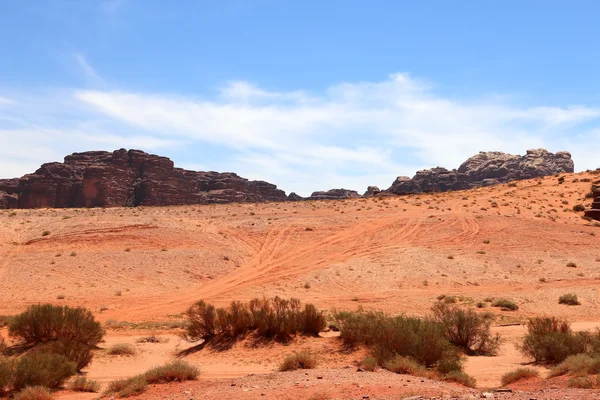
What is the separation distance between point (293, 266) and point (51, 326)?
56.5ft

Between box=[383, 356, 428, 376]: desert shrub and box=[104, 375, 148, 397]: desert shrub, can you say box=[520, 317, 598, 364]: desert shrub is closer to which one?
box=[383, 356, 428, 376]: desert shrub

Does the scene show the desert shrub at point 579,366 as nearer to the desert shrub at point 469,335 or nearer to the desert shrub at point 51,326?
the desert shrub at point 469,335

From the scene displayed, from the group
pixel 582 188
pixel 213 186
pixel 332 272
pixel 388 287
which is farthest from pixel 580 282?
pixel 213 186

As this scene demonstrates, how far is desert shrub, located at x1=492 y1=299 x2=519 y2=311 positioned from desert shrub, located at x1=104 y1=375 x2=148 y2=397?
16035mm

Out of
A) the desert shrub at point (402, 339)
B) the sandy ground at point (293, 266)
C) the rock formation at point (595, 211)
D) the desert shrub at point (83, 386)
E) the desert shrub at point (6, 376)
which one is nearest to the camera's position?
the desert shrub at point (6, 376)

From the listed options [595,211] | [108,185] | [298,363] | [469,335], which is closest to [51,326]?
[298,363]

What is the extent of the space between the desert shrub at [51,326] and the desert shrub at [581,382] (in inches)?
442

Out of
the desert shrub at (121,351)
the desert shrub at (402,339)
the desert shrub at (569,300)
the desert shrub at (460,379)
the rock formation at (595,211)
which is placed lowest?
the desert shrub at (121,351)

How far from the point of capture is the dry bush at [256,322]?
14.9 m

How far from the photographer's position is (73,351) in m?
12.4

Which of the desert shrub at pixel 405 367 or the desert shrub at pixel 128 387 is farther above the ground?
the desert shrub at pixel 405 367

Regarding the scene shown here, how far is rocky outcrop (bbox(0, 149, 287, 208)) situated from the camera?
116 meters

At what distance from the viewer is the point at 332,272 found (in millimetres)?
29109

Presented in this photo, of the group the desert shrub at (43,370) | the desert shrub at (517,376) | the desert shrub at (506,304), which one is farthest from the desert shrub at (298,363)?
the desert shrub at (506,304)
